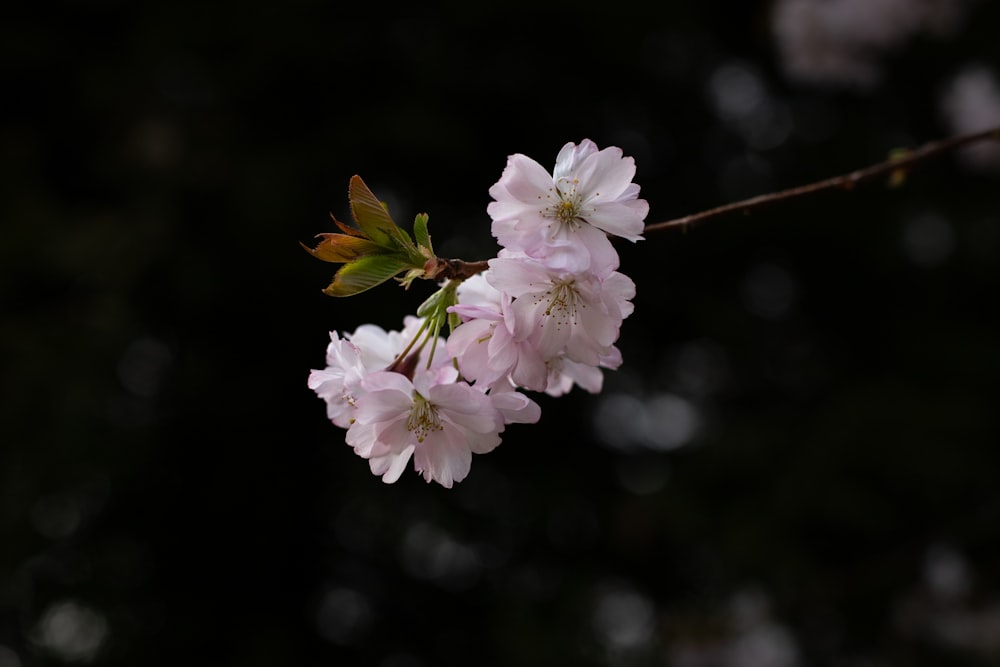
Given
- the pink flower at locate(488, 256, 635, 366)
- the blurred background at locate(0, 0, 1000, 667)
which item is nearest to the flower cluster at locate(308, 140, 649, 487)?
the pink flower at locate(488, 256, 635, 366)

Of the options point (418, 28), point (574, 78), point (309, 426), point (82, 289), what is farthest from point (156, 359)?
point (574, 78)

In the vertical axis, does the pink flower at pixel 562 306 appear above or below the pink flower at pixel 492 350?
above

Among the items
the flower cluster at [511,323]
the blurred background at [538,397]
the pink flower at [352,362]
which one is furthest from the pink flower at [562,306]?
the blurred background at [538,397]

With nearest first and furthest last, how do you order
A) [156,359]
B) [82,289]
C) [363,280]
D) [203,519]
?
[363,280] < [82,289] < [156,359] < [203,519]

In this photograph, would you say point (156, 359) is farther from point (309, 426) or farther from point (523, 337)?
point (523, 337)

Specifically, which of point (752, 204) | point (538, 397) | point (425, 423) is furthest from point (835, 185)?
point (538, 397)

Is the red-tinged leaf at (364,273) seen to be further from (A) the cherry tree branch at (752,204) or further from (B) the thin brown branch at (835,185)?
(B) the thin brown branch at (835,185)
